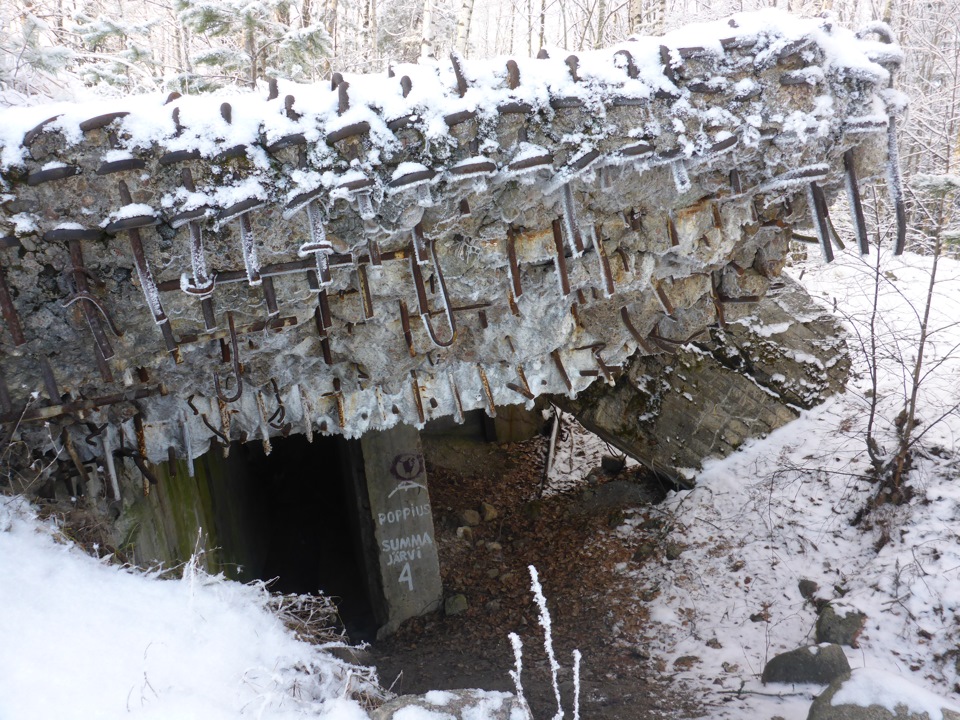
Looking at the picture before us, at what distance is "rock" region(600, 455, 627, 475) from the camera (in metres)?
8.52

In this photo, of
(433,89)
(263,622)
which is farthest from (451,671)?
(433,89)

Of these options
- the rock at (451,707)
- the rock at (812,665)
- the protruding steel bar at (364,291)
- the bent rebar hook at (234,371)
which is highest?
the protruding steel bar at (364,291)

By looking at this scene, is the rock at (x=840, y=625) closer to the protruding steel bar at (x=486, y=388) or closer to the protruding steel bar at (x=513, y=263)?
the protruding steel bar at (x=486, y=388)

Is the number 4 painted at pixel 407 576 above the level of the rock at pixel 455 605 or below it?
above

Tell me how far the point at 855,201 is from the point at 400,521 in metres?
4.87

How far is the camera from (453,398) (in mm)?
4641

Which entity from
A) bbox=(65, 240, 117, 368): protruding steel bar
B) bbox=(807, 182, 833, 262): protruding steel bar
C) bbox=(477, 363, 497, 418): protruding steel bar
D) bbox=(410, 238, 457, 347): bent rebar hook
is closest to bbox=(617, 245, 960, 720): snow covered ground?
bbox=(807, 182, 833, 262): protruding steel bar

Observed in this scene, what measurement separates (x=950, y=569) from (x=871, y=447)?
1327 mm

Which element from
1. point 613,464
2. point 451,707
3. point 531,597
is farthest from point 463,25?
point 451,707

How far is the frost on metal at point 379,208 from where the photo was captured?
284 cm

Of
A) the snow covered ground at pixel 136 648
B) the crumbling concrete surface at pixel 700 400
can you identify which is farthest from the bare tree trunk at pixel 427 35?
the snow covered ground at pixel 136 648

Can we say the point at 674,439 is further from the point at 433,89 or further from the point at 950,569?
the point at 433,89

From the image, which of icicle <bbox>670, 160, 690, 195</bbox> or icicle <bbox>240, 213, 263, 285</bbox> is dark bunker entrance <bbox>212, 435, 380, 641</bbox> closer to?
icicle <bbox>240, 213, 263, 285</bbox>

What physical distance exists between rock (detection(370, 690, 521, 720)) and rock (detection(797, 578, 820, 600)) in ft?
13.7
